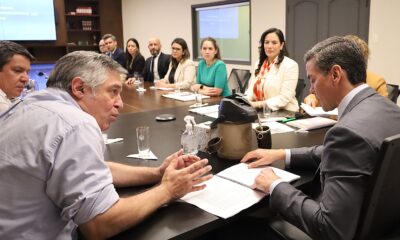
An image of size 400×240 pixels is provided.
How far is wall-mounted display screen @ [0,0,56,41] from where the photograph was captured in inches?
295

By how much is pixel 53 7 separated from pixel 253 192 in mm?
7838

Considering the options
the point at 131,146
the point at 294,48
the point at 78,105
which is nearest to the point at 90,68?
the point at 78,105

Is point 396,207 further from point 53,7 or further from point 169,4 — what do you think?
point 53,7

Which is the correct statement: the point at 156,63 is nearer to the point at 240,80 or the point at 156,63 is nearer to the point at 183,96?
the point at 240,80

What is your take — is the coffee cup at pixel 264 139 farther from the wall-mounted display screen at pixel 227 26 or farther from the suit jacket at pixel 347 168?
the wall-mounted display screen at pixel 227 26

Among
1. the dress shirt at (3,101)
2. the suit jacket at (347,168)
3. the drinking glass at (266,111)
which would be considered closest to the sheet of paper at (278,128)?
the drinking glass at (266,111)

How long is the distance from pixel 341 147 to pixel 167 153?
2.90 ft

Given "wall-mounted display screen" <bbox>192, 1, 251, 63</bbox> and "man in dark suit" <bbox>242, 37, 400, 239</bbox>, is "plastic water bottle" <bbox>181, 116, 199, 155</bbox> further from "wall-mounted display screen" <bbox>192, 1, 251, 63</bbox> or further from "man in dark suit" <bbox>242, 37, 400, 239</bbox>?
"wall-mounted display screen" <bbox>192, 1, 251, 63</bbox>

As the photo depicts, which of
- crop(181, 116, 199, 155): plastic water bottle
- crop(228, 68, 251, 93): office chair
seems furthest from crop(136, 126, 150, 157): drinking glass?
crop(228, 68, 251, 93): office chair

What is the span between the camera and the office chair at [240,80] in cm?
433

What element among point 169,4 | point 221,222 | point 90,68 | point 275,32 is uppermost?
point 169,4

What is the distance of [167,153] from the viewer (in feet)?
5.68

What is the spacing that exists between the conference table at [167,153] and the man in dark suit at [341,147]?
0.12 meters

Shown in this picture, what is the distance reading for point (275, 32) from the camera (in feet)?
10.6
